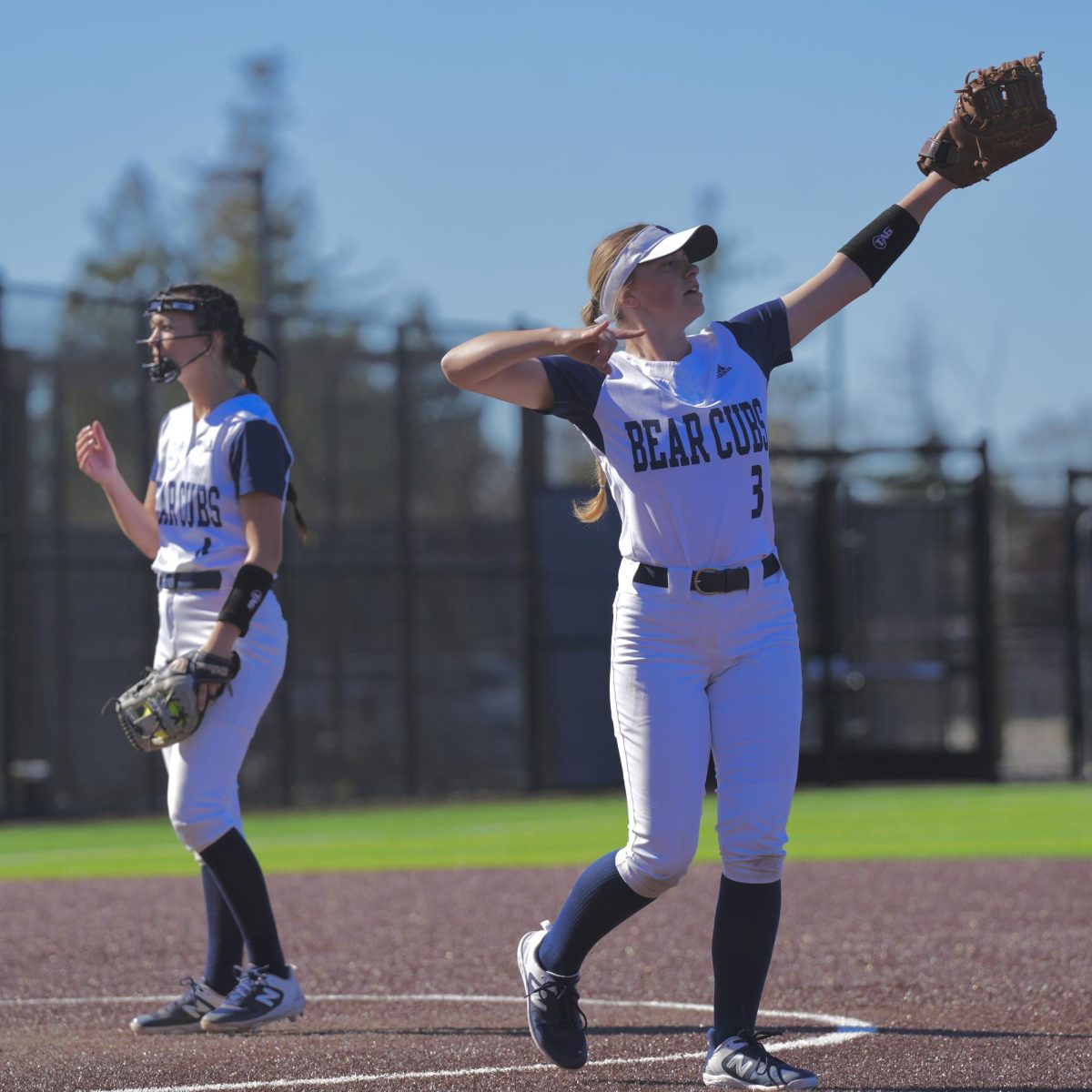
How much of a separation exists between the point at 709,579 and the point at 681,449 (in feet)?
1.10

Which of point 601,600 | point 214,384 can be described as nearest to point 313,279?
point 601,600

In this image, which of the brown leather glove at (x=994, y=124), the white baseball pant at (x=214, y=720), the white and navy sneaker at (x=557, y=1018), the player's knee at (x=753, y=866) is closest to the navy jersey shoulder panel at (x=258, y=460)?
the white baseball pant at (x=214, y=720)

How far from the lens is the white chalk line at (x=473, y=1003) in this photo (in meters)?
4.86

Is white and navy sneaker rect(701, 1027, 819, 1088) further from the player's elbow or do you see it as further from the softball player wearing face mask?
the player's elbow

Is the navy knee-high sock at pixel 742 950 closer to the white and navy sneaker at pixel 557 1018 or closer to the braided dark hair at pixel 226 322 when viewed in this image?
the white and navy sneaker at pixel 557 1018

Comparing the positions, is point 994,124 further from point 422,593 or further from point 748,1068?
point 422,593

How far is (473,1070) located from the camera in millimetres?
5074

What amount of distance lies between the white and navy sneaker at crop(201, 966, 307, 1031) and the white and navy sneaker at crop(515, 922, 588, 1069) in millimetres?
1038

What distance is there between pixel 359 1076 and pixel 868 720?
15.4 m

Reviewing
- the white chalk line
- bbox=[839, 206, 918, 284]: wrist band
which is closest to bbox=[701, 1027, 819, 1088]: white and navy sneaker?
the white chalk line

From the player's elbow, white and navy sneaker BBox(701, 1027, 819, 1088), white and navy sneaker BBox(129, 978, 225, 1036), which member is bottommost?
white and navy sneaker BBox(129, 978, 225, 1036)

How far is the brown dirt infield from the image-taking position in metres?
5.08

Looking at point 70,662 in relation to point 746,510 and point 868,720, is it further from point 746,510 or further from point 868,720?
point 746,510

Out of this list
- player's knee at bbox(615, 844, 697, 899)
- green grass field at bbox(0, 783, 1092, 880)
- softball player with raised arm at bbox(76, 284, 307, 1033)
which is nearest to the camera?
player's knee at bbox(615, 844, 697, 899)
